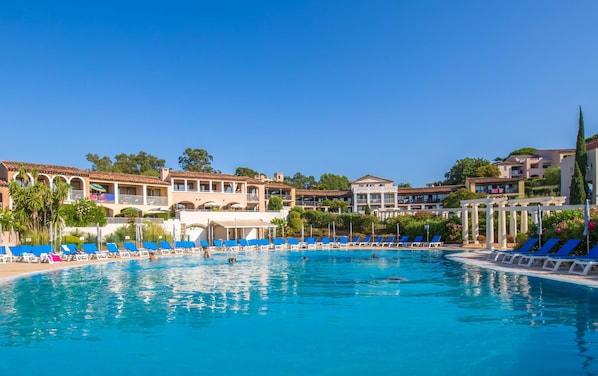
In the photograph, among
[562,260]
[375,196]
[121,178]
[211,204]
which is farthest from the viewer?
[375,196]

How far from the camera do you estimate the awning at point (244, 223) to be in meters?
33.3

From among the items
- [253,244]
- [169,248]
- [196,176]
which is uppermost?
[196,176]

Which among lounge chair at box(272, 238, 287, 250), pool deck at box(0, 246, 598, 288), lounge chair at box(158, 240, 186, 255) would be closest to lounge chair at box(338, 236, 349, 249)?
lounge chair at box(272, 238, 287, 250)

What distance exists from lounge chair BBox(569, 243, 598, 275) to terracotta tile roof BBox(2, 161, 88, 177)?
29.3 meters

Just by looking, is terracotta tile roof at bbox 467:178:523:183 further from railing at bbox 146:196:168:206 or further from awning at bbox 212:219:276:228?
railing at bbox 146:196:168:206

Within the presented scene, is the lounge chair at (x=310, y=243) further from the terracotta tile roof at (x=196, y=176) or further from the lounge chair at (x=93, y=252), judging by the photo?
the lounge chair at (x=93, y=252)

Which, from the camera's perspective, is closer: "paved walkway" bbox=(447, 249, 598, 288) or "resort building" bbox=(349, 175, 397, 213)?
"paved walkway" bbox=(447, 249, 598, 288)

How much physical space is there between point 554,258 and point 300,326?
33.9ft

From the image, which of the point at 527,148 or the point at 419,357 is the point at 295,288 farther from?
the point at 527,148

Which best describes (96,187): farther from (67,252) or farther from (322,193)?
(322,193)

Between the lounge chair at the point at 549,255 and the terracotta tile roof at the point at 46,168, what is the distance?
27930 mm

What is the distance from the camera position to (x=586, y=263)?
13.5 meters

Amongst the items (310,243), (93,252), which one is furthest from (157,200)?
(93,252)

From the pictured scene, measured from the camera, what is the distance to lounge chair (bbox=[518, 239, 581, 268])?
1545 centimetres
